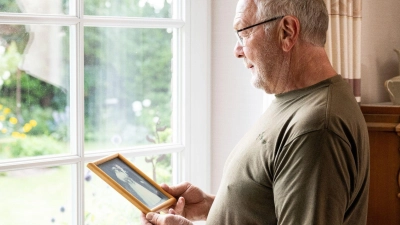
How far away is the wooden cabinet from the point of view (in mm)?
2373

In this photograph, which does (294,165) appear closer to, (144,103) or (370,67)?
(144,103)

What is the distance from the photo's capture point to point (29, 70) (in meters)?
1.87

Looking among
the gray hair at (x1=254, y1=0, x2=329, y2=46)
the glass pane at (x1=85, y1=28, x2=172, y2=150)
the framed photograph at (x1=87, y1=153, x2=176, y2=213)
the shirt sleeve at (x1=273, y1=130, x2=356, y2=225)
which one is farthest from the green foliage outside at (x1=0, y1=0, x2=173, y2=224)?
the shirt sleeve at (x1=273, y1=130, x2=356, y2=225)

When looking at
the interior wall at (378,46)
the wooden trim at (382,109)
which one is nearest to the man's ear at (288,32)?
the wooden trim at (382,109)

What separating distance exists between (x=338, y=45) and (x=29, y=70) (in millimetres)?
1171

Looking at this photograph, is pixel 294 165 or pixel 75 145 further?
pixel 75 145

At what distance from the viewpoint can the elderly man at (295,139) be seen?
1.24 m

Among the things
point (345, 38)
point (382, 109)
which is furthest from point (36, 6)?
point (382, 109)

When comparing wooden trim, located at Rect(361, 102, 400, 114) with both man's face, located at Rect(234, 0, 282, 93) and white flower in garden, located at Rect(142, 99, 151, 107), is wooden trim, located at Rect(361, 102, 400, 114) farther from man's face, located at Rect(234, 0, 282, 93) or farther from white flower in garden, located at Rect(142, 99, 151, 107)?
man's face, located at Rect(234, 0, 282, 93)

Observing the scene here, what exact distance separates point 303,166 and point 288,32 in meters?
0.36

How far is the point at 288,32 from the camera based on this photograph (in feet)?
4.61

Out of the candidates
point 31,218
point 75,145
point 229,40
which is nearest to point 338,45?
point 229,40

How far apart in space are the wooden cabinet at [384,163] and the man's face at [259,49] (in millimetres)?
1048

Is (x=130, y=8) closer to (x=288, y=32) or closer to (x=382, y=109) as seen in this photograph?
(x=288, y=32)
